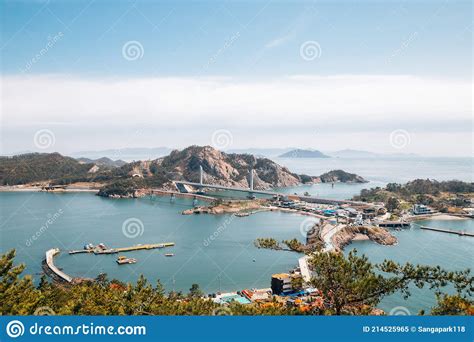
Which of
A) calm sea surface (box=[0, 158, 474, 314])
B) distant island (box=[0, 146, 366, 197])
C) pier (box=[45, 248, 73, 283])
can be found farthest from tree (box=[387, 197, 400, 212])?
pier (box=[45, 248, 73, 283])

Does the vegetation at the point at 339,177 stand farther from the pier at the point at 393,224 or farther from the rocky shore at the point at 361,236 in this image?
the rocky shore at the point at 361,236

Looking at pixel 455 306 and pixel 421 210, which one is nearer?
pixel 455 306

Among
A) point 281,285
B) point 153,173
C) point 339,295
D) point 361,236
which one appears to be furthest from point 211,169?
point 339,295

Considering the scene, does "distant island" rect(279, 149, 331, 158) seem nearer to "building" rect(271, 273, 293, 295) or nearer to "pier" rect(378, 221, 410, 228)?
"pier" rect(378, 221, 410, 228)

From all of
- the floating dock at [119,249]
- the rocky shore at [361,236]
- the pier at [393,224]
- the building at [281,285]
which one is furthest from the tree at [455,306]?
the pier at [393,224]

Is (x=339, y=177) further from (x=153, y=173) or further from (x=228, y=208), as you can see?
(x=228, y=208)

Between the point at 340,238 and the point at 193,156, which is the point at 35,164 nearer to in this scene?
the point at 193,156
